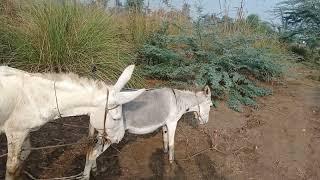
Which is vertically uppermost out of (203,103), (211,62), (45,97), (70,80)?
(70,80)

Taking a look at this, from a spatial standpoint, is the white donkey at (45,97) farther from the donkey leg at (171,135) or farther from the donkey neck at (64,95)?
the donkey leg at (171,135)

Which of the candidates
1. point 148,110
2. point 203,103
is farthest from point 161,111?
point 203,103

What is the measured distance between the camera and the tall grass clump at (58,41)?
7047 mm

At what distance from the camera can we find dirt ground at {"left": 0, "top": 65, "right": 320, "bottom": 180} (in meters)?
5.48

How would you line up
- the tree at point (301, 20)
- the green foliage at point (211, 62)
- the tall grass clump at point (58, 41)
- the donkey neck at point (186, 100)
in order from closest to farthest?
the donkey neck at point (186, 100) → the tall grass clump at point (58, 41) → the green foliage at point (211, 62) → the tree at point (301, 20)

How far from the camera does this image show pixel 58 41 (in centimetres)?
707

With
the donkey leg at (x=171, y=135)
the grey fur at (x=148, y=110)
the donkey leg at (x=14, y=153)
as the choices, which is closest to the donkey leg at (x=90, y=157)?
the grey fur at (x=148, y=110)

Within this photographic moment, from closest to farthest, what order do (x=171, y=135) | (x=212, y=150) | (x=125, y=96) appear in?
(x=125, y=96), (x=171, y=135), (x=212, y=150)

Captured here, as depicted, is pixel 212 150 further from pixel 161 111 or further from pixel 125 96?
pixel 125 96

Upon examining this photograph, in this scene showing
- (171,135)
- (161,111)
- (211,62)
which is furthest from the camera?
(211,62)

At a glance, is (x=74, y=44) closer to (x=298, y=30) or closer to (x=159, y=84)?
(x=159, y=84)

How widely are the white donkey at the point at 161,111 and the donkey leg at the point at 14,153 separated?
824 millimetres

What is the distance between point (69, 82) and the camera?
405 cm

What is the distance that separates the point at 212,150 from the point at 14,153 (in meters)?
3.08
